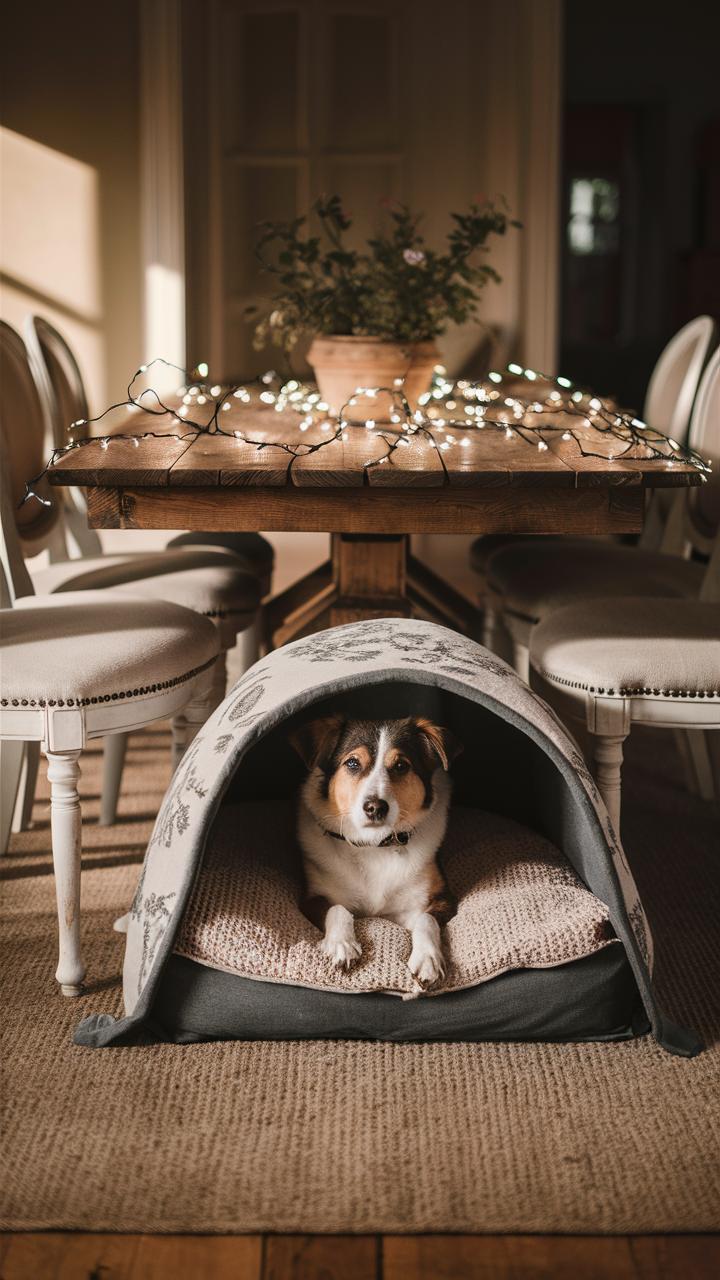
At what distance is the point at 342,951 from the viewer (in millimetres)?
1800

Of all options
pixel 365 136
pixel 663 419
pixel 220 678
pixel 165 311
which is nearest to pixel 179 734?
pixel 220 678

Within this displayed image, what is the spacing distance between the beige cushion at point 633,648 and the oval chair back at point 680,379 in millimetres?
924

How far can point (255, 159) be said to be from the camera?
441cm

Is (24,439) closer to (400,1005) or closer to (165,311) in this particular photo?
(400,1005)

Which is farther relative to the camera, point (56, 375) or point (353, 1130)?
point (56, 375)

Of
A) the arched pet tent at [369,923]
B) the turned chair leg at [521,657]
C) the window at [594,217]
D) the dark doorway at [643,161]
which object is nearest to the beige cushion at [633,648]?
the arched pet tent at [369,923]

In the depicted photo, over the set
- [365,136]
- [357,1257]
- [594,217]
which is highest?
[594,217]

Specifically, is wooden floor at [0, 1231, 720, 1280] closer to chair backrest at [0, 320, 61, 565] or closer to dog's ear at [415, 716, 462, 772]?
dog's ear at [415, 716, 462, 772]

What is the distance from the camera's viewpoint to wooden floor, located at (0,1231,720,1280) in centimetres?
136

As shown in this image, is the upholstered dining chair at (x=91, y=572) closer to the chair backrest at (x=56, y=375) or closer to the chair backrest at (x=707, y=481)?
the chair backrest at (x=56, y=375)

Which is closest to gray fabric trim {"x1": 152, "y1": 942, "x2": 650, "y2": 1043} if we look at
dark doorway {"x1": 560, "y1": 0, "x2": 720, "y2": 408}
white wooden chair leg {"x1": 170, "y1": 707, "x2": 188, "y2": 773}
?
white wooden chair leg {"x1": 170, "y1": 707, "x2": 188, "y2": 773}

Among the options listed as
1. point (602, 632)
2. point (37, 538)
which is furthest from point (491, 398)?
point (37, 538)

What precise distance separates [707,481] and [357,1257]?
1712 millimetres

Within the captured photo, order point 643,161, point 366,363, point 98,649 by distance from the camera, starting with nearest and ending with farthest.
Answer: point 98,649, point 366,363, point 643,161
